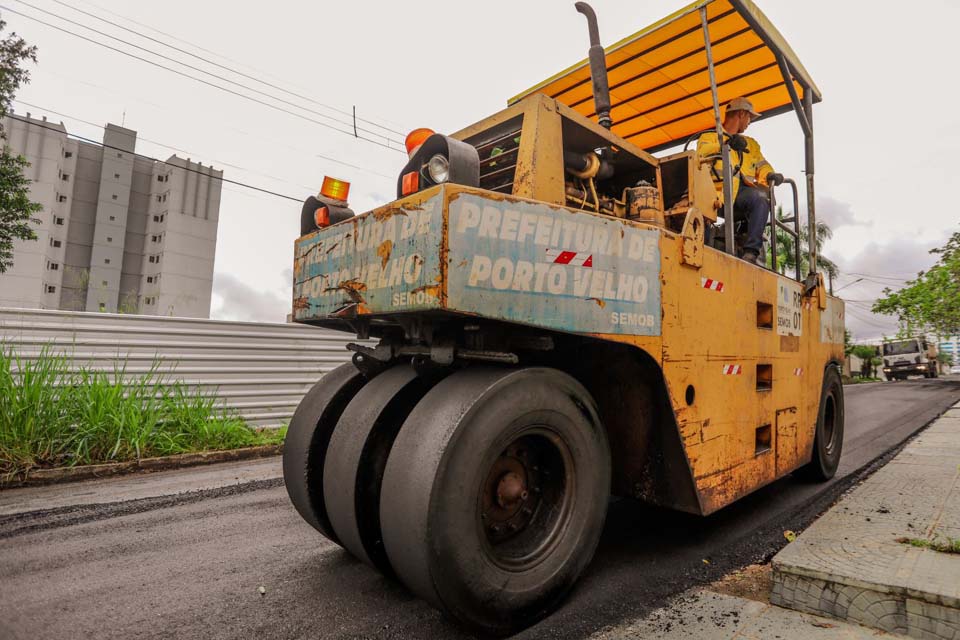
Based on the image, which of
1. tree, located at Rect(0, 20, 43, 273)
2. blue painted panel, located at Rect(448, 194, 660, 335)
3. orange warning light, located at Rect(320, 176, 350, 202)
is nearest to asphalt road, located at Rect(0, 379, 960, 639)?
blue painted panel, located at Rect(448, 194, 660, 335)

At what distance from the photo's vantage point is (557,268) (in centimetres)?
213

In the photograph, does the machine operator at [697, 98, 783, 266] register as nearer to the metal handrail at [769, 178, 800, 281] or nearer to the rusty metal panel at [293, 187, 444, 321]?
the metal handrail at [769, 178, 800, 281]

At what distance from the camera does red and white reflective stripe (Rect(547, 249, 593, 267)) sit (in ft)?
6.97

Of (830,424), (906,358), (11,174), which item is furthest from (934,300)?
(11,174)

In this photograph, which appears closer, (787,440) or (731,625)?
(731,625)

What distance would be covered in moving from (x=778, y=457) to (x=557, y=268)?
98.5 inches

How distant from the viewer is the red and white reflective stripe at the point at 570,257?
212 cm

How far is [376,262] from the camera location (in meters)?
2.20

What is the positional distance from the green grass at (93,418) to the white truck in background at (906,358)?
3653 cm

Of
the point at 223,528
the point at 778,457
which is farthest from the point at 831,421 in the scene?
the point at 223,528

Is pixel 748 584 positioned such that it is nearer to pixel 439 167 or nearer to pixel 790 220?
pixel 439 167

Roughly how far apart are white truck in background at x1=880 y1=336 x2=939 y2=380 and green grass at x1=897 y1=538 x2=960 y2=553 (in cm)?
3608

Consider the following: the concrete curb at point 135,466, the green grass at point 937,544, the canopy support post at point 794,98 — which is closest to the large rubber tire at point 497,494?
the green grass at point 937,544

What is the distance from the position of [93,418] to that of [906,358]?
38415 millimetres
